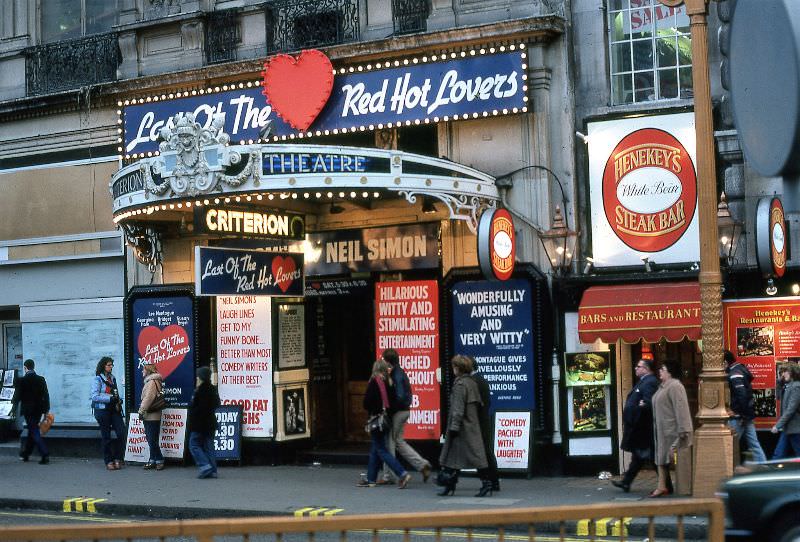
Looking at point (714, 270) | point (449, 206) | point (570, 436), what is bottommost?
point (570, 436)

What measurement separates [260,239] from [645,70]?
266 inches

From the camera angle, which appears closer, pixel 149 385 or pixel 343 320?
pixel 149 385

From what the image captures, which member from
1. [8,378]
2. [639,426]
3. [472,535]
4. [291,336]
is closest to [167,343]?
[291,336]

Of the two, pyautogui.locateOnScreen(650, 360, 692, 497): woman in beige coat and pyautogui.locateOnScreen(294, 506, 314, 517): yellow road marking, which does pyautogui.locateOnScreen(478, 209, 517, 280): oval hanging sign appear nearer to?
pyautogui.locateOnScreen(650, 360, 692, 497): woman in beige coat

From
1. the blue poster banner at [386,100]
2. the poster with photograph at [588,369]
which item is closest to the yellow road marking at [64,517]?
the poster with photograph at [588,369]

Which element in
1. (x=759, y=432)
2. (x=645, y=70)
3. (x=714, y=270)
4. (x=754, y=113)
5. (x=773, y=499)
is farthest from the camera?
(x=645, y=70)

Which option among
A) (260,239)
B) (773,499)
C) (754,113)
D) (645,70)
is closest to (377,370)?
(260,239)

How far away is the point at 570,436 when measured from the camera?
657 inches

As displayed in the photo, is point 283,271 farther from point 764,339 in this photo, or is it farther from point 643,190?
point 764,339

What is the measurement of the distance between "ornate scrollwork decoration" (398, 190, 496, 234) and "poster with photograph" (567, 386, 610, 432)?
109 inches

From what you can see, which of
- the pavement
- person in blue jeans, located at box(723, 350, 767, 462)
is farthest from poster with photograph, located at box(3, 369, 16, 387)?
person in blue jeans, located at box(723, 350, 767, 462)

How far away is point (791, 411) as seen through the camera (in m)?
14.9

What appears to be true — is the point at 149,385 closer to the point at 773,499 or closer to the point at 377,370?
the point at 377,370

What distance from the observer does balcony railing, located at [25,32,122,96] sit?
2134cm
